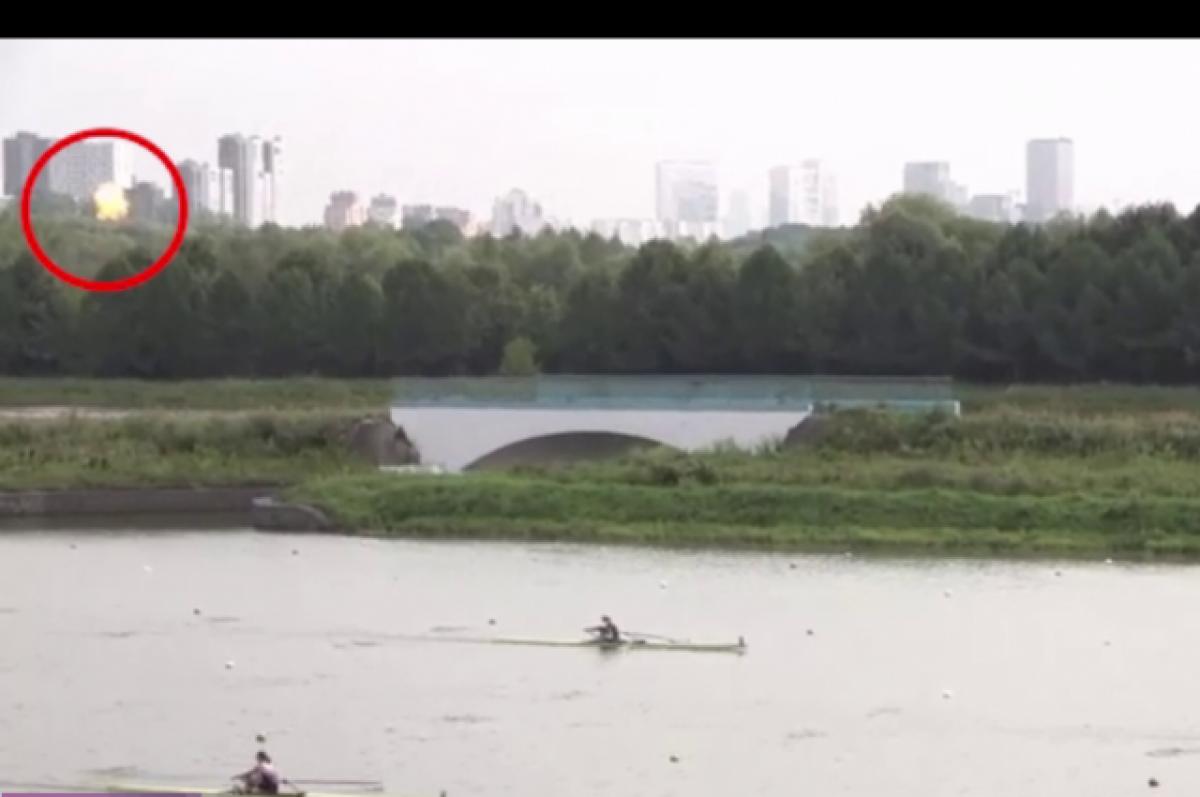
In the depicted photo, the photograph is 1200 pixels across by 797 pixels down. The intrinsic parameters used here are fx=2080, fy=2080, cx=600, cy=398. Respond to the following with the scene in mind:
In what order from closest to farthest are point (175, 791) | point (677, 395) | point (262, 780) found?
point (262, 780)
point (175, 791)
point (677, 395)

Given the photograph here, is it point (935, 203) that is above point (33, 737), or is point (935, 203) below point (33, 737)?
above

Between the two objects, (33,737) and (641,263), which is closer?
(33,737)

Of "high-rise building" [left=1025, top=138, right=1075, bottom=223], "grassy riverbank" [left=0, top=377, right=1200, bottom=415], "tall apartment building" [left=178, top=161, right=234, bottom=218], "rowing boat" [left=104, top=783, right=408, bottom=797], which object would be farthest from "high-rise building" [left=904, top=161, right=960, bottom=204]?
"rowing boat" [left=104, top=783, right=408, bottom=797]

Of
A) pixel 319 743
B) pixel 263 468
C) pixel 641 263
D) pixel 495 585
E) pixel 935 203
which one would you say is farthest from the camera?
pixel 935 203

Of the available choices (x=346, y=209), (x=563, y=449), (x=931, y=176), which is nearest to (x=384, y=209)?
(x=346, y=209)

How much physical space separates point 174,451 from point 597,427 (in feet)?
16.9

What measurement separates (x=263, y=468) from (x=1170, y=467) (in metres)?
9.99

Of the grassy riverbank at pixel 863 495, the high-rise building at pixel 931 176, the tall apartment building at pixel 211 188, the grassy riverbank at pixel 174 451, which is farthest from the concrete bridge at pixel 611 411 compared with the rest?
the high-rise building at pixel 931 176

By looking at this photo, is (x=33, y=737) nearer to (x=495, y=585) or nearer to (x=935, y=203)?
(x=495, y=585)

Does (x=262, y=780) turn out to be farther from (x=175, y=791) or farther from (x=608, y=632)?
(x=608, y=632)

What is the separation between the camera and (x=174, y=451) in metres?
24.4

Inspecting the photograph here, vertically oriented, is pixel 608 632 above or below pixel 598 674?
above

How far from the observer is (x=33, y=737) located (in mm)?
11133
